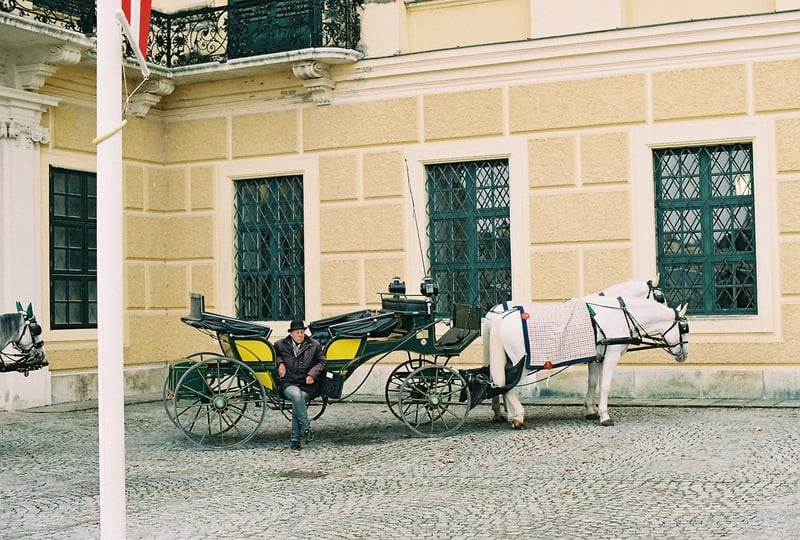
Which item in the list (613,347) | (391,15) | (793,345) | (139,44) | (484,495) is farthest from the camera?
(391,15)

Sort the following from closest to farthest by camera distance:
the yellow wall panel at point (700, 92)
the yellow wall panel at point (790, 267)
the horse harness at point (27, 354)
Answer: the horse harness at point (27, 354) < the yellow wall panel at point (790, 267) < the yellow wall panel at point (700, 92)

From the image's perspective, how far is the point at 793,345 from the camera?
12.9 meters

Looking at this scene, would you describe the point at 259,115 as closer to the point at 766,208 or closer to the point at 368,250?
the point at 368,250

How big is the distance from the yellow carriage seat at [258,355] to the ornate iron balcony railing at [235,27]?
570 centimetres

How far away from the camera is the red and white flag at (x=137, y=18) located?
459cm

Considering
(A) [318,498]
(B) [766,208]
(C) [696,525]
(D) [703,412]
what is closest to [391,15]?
(B) [766,208]

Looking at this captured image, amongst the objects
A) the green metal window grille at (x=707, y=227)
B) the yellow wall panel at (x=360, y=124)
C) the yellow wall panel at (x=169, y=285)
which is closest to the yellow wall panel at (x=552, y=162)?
the green metal window grille at (x=707, y=227)

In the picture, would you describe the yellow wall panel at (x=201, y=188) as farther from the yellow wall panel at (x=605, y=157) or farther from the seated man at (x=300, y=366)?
the seated man at (x=300, y=366)

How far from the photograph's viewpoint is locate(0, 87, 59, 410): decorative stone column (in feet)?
45.1

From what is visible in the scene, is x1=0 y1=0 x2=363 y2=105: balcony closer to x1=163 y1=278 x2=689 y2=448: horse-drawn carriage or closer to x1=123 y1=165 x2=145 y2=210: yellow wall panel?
x1=123 y1=165 x2=145 y2=210: yellow wall panel

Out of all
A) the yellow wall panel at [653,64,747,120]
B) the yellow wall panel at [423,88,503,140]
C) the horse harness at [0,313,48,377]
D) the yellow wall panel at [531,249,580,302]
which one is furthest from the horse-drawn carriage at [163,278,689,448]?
the yellow wall panel at [423,88,503,140]

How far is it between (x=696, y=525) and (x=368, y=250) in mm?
9015

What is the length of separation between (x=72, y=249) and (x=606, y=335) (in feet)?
24.5

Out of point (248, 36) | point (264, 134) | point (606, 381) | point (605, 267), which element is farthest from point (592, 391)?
point (248, 36)
